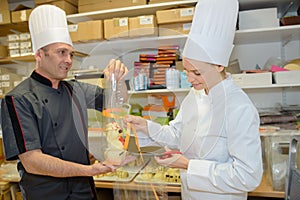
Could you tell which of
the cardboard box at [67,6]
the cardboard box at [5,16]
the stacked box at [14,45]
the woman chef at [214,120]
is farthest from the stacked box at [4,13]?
the woman chef at [214,120]

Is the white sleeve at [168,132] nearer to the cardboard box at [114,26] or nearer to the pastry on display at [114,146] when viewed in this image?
the pastry on display at [114,146]

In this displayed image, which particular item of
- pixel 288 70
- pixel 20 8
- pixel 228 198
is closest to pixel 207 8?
pixel 228 198

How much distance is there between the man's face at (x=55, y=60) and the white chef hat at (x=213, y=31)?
64 cm

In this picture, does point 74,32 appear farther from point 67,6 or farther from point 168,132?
point 168,132

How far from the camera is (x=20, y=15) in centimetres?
218

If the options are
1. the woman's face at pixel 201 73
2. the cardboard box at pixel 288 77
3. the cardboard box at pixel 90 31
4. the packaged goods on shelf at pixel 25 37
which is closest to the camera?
the woman's face at pixel 201 73

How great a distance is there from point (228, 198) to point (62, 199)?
2.46 feet

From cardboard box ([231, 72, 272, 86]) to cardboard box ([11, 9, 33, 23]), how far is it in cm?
176

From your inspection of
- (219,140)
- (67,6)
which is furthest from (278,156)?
(67,6)

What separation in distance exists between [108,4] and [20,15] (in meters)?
0.79

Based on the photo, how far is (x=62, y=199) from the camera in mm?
1203

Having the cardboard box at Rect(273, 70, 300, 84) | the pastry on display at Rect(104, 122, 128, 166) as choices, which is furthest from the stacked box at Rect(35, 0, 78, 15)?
the cardboard box at Rect(273, 70, 300, 84)

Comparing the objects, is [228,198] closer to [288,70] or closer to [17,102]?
[17,102]

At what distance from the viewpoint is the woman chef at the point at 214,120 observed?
0.86 metres
